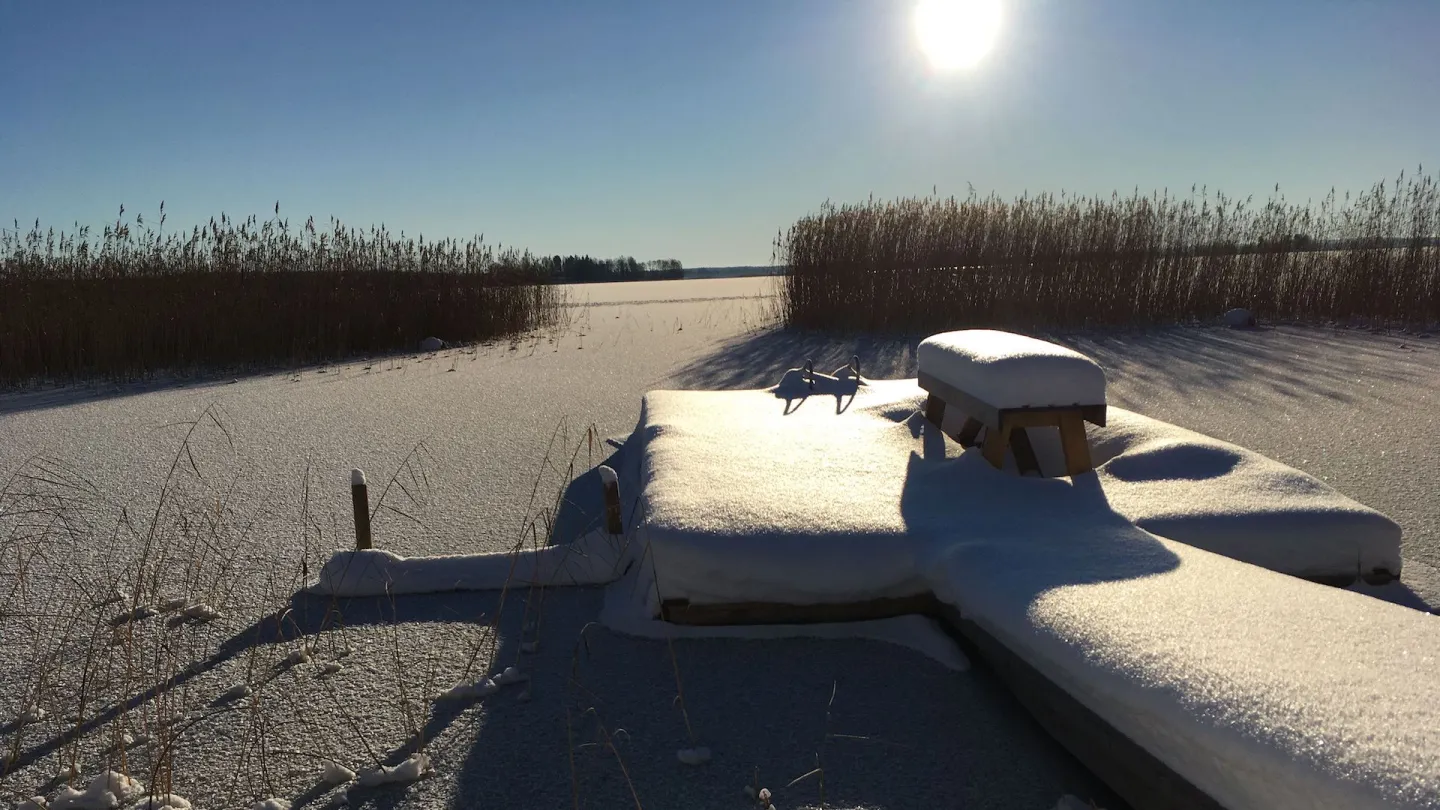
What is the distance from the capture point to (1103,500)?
6.84ft

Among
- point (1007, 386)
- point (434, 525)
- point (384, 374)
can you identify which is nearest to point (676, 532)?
point (1007, 386)

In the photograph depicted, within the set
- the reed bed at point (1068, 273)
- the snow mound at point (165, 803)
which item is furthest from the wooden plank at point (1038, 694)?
the reed bed at point (1068, 273)

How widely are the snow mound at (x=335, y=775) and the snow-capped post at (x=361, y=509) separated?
89 cm

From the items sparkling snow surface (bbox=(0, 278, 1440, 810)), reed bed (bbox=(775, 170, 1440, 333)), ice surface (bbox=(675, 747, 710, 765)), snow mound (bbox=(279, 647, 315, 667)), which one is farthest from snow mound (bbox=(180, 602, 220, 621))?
reed bed (bbox=(775, 170, 1440, 333))

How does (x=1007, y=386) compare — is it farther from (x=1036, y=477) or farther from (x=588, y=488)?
(x=588, y=488)

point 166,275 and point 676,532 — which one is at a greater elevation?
point 166,275

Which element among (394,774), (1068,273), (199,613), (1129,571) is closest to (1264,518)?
(1129,571)

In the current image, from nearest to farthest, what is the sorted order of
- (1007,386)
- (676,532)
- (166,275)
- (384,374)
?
(676,532), (1007,386), (384,374), (166,275)

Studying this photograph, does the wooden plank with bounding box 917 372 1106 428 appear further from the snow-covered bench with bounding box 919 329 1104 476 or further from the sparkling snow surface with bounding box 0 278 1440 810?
the sparkling snow surface with bounding box 0 278 1440 810

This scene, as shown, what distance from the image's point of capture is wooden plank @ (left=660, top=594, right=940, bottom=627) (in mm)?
1831

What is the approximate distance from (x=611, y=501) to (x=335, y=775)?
0.93 metres

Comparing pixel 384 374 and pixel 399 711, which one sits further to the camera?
pixel 384 374

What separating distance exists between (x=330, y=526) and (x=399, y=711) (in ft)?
4.18

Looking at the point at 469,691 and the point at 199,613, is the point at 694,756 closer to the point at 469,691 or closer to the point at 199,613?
the point at 469,691
